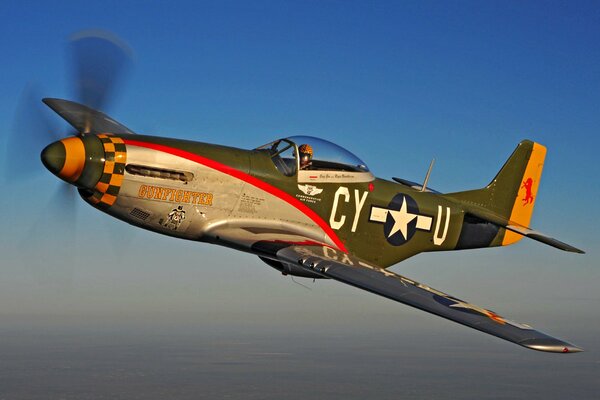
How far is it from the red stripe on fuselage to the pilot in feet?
2.56

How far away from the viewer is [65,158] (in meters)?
11.7

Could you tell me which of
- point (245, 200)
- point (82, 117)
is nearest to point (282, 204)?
point (245, 200)

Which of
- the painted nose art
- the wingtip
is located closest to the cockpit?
the painted nose art

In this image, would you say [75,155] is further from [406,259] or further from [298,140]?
[406,259]

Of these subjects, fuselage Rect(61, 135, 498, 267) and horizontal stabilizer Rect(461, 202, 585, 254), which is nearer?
fuselage Rect(61, 135, 498, 267)

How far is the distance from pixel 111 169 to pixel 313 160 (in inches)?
175

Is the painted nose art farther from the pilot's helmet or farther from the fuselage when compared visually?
the pilot's helmet

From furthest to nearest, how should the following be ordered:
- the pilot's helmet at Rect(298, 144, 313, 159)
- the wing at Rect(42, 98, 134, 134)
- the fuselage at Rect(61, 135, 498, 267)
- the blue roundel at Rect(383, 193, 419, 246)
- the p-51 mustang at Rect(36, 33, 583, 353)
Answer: the blue roundel at Rect(383, 193, 419, 246) → the wing at Rect(42, 98, 134, 134) → the pilot's helmet at Rect(298, 144, 313, 159) → the fuselage at Rect(61, 135, 498, 267) → the p-51 mustang at Rect(36, 33, 583, 353)

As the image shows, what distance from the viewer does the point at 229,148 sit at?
13.5 m

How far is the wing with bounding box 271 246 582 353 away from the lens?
9.27m

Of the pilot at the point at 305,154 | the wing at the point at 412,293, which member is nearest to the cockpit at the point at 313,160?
the pilot at the point at 305,154

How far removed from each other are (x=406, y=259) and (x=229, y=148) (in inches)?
232

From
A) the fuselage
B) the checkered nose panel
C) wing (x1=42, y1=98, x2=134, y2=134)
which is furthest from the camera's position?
wing (x1=42, y1=98, x2=134, y2=134)

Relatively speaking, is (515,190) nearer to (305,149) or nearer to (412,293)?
(305,149)
